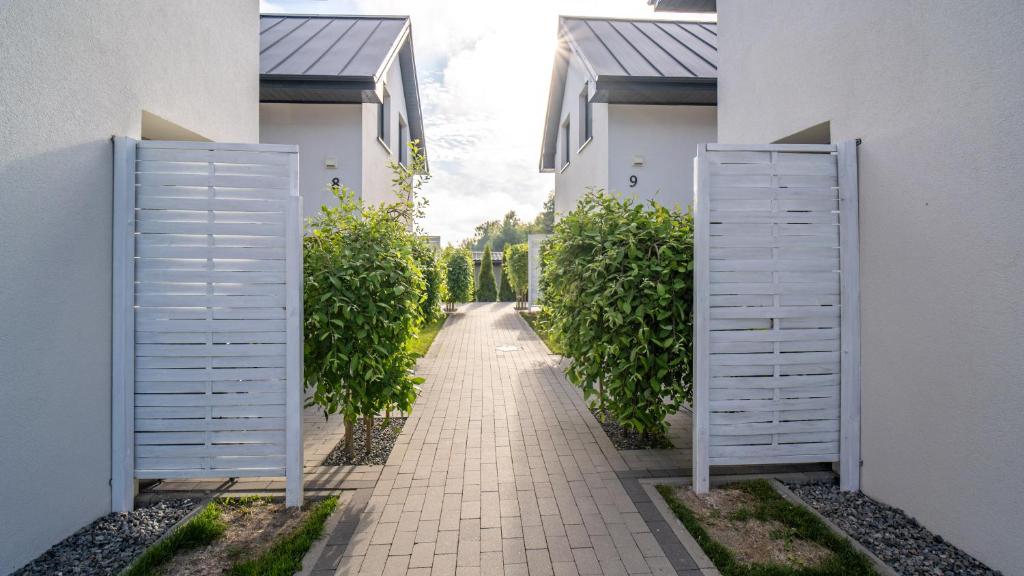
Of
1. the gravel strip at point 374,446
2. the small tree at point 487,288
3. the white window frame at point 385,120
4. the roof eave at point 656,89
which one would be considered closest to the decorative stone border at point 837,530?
the gravel strip at point 374,446

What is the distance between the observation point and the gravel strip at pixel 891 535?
9.35ft

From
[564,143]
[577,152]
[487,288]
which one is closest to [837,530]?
[577,152]

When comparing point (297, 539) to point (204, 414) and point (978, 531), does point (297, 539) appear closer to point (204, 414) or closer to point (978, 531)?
point (204, 414)

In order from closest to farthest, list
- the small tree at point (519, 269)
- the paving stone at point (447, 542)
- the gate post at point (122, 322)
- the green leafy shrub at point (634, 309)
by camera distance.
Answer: the paving stone at point (447, 542) < the gate post at point (122, 322) < the green leafy shrub at point (634, 309) < the small tree at point (519, 269)

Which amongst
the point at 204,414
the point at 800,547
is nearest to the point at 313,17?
the point at 204,414

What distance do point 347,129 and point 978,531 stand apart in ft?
Answer: 29.5

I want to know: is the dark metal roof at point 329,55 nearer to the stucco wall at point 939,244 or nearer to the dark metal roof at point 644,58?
the dark metal roof at point 644,58

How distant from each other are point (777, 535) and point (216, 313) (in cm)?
401

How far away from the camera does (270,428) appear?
366 cm

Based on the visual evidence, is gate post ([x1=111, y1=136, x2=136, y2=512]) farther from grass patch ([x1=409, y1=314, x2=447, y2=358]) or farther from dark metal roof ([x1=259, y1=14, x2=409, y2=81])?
dark metal roof ([x1=259, y1=14, x2=409, y2=81])

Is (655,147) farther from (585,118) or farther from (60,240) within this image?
(60,240)

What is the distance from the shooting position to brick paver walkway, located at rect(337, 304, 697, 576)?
2980 mm

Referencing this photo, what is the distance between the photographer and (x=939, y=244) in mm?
3117

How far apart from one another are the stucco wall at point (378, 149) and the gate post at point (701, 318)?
21.0 feet
